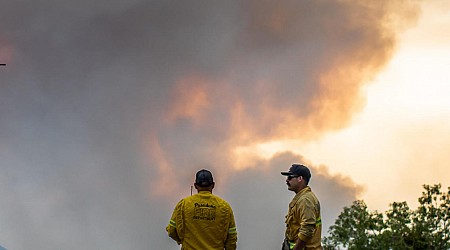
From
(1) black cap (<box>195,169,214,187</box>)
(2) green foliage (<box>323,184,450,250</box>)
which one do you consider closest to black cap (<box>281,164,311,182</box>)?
(1) black cap (<box>195,169,214,187</box>)

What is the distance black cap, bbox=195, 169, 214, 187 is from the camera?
566 inches

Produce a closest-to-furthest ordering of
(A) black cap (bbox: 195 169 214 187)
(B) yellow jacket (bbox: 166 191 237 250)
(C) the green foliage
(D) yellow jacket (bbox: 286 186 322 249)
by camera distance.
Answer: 1. (D) yellow jacket (bbox: 286 186 322 249)
2. (B) yellow jacket (bbox: 166 191 237 250)
3. (A) black cap (bbox: 195 169 214 187)
4. (C) the green foliage

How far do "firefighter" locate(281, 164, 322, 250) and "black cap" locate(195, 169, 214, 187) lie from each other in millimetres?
1325

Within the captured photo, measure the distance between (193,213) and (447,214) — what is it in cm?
9364

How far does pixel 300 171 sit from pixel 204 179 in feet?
5.63

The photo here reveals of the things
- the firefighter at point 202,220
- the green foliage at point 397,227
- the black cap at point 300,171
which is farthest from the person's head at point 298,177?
the green foliage at point 397,227

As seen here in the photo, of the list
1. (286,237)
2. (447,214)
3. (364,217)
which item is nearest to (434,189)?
(447,214)

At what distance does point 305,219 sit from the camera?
46.2ft

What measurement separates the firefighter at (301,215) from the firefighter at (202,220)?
3.64 ft

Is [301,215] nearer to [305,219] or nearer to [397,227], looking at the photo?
[305,219]

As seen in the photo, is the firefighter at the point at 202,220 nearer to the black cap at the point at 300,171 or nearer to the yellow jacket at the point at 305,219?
the yellow jacket at the point at 305,219

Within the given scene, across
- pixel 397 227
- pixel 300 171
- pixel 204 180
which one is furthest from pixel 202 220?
pixel 397 227

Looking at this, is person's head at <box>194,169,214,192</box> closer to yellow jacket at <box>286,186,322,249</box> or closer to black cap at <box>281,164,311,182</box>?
black cap at <box>281,164,311,182</box>

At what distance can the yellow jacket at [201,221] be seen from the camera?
1423 cm
